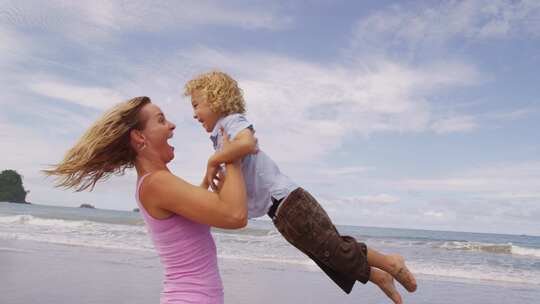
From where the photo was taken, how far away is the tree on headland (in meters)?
79.9

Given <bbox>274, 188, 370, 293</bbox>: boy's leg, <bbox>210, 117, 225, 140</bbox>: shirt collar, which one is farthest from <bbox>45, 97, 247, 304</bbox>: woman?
<bbox>274, 188, 370, 293</bbox>: boy's leg

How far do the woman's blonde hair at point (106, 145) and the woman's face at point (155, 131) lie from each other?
21mm

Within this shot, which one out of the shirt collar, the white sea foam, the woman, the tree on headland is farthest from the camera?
the tree on headland

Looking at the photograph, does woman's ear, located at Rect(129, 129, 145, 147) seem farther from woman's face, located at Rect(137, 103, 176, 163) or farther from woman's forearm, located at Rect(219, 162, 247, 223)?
woman's forearm, located at Rect(219, 162, 247, 223)

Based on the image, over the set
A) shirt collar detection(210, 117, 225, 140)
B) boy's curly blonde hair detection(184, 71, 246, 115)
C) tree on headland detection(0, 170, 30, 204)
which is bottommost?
shirt collar detection(210, 117, 225, 140)

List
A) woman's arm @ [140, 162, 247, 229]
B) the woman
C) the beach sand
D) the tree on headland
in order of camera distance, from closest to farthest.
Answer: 1. woman's arm @ [140, 162, 247, 229]
2. the woman
3. the beach sand
4. the tree on headland

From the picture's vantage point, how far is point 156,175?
6.30 feet

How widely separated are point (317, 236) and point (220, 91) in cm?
94

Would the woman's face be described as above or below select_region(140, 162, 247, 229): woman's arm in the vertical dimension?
above

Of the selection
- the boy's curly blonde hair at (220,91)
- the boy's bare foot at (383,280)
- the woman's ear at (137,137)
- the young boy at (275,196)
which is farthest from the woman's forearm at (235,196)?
the boy's bare foot at (383,280)

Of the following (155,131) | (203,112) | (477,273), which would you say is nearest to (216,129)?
(203,112)

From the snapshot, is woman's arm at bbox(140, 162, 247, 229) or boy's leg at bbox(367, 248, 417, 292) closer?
woman's arm at bbox(140, 162, 247, 229)

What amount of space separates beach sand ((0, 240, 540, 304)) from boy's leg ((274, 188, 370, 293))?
3910mm

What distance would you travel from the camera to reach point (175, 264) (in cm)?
204
